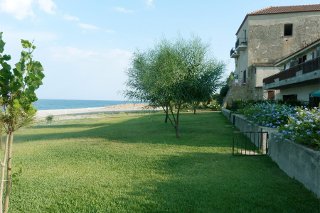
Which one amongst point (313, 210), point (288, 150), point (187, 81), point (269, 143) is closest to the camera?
point (313, 210)

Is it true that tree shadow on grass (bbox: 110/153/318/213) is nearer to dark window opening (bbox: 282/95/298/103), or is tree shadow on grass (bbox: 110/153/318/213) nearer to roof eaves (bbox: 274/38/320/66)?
dark window opening (bbox: 282/95/298/103)

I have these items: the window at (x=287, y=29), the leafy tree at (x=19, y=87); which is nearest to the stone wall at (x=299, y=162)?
the leafy tree at (x=19, y=87)

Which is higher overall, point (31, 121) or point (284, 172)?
point (31, 121)

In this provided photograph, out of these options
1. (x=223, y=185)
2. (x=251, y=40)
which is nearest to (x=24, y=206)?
(x=223, y=185)

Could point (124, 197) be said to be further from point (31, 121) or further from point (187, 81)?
point (187, 81)

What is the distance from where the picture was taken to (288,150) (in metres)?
8.95

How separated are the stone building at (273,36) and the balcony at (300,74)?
7.11 m

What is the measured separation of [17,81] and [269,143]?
9834 millimetres

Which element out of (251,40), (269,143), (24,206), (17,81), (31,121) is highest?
(251,40)

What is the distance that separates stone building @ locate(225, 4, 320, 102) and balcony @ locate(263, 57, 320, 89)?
7.11 meters

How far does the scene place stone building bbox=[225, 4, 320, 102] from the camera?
38.1m

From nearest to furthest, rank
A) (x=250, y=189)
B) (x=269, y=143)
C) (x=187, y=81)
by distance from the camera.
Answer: (x=250, y=189), (x=269, y=143), (x=187, y=81)

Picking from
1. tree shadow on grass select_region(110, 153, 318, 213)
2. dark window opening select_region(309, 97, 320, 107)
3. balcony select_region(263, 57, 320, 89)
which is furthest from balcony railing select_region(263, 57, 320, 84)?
tree shadow on grass select_region(110, 153, 318, 213)

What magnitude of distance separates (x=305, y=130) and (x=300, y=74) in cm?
1724
